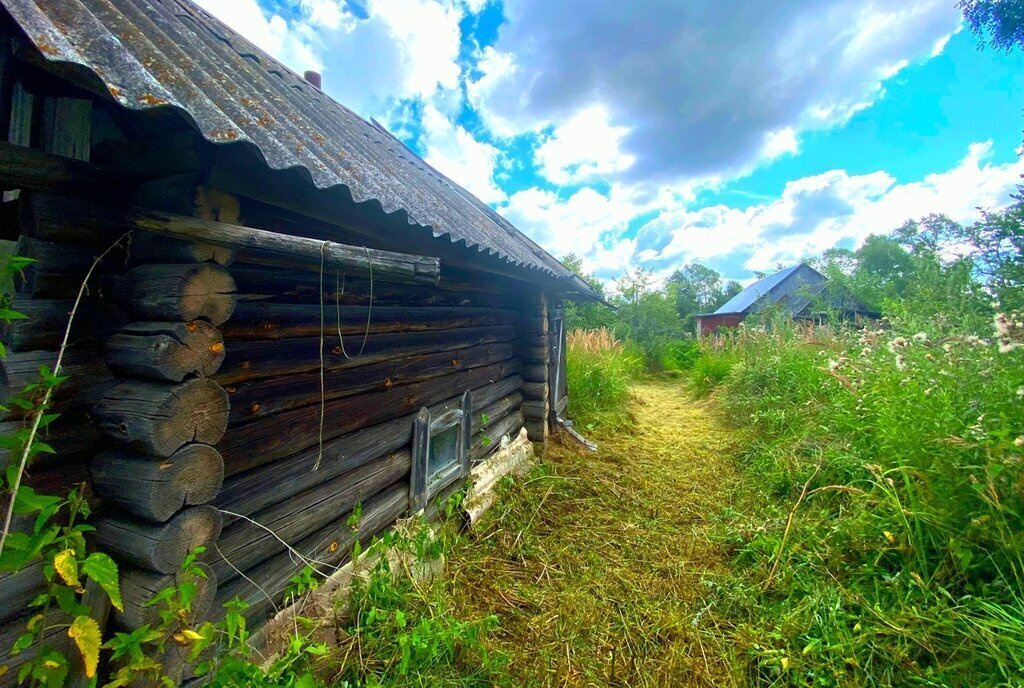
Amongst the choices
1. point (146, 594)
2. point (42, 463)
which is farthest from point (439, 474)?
point (42, 463)

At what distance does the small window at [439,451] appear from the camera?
123 inches

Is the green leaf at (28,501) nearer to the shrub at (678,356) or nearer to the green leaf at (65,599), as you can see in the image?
the green leaf at (65,599)

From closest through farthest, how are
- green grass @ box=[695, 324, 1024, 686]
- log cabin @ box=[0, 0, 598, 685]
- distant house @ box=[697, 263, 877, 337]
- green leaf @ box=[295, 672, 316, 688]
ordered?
log cabin @ box=[0, 0, 598, 685] → green leaf @ box=[295, 672, 316, 688] → green grass @ box=[695, 324, 1024, 686] → distant house @ box=[697, 263, 877, 337]

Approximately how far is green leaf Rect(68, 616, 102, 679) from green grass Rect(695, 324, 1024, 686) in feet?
9.75

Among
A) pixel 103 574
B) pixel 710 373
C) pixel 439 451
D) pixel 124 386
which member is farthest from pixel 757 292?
pixel 103 574

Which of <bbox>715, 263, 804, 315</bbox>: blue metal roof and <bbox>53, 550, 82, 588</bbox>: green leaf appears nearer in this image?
→ <bbox>53, 550, 82, 588</bbox>: green leaf

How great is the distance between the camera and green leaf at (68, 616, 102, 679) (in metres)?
1.11

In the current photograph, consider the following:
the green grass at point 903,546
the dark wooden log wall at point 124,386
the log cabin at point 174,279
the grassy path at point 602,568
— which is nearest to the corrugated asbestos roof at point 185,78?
the log cabin at point 174,279

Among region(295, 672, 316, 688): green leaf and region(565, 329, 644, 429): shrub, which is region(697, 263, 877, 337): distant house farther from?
region(295, 672, 316, 688): green leaf

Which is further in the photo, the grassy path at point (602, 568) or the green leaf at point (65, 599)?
the grassy path at point (602, 568)

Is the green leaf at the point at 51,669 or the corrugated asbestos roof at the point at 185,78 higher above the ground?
the corrugated asbestos roof at the point at 185,78

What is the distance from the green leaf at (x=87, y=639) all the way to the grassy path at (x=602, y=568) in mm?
1952

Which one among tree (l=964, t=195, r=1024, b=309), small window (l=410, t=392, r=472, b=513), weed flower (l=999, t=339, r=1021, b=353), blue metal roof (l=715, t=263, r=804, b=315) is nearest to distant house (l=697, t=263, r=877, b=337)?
blue metal roof (l=715, t=263, r=804, b=315)

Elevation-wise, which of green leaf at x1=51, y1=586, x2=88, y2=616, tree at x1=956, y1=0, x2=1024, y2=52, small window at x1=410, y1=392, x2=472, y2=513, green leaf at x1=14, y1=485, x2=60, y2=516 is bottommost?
small window at x1=410, y1=392, x2=472, y2=513
